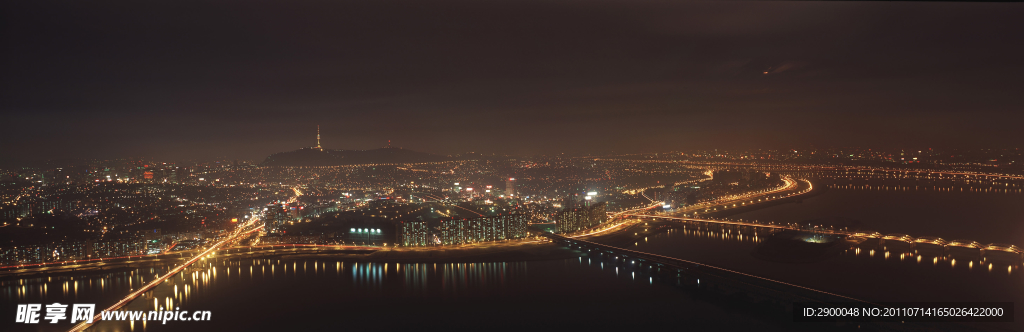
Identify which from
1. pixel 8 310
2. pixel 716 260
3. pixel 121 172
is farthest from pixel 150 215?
pixel 716 260

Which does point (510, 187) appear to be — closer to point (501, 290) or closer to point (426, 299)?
point (501, 290)

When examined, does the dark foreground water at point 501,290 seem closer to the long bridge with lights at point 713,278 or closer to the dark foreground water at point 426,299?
the dark foreground water at point 426,299

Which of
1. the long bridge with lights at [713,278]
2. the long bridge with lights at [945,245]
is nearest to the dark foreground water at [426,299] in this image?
the long bridge with lights at [713,278]

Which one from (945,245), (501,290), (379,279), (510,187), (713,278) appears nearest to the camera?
(713,278)

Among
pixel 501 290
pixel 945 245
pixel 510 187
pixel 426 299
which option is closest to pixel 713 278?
pixel 501 290

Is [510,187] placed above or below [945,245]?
above
